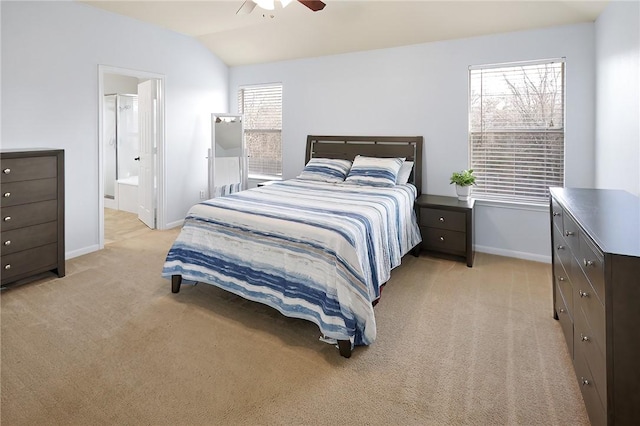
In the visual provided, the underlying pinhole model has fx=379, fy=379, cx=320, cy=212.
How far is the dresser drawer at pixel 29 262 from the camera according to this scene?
3201 mm

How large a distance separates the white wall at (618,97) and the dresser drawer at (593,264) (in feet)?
4.10

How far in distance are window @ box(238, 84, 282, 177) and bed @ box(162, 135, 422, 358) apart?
2.26 meters

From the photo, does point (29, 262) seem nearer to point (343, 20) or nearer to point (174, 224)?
point (174, 224)

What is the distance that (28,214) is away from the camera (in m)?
3.29

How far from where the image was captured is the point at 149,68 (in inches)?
193

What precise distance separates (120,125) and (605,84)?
7.07m

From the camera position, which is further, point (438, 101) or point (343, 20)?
point (438, 101)

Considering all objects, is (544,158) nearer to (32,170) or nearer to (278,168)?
(278,168)

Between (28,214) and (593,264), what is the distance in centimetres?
404

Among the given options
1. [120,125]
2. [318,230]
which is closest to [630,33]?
[318,230]

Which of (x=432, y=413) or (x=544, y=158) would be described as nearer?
(x=432, y=413)

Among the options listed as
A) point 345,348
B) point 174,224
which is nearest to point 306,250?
point 345,348

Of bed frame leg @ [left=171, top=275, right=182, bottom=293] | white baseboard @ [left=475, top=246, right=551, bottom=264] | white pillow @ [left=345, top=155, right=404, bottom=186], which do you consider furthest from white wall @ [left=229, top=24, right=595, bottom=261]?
bed frame leg @ [left=171, top=275, right=182, bottom=293]

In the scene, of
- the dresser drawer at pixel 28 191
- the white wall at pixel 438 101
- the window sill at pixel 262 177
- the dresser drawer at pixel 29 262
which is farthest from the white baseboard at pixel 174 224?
the dresser drawer at pixel 28 191
